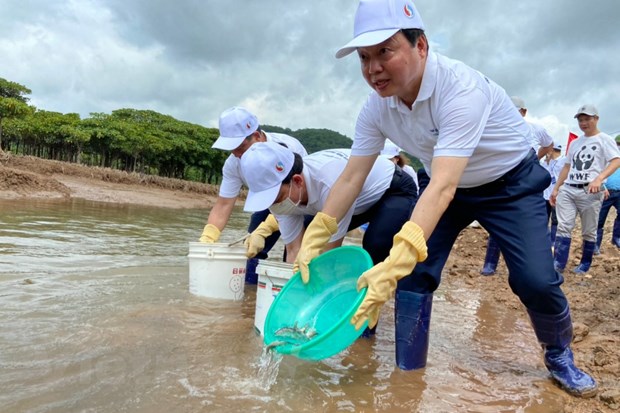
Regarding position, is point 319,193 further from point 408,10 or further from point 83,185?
point 83,185

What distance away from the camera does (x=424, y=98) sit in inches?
76.5

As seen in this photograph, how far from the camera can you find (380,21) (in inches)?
70.4

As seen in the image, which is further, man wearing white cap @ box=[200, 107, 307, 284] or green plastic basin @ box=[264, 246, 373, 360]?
man wearing white cap @ box=[200, 107, 307, 284]

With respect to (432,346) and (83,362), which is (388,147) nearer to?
(432,346)

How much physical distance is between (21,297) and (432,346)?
107 inches

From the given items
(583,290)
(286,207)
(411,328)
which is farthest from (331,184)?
(583,290)

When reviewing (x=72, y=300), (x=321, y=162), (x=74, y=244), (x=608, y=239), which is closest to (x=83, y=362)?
(x=72, y=300)

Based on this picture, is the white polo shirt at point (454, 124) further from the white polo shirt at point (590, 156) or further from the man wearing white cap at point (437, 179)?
the white polo shirt at point (590, 156)

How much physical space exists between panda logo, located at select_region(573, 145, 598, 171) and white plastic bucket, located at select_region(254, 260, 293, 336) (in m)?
4.10

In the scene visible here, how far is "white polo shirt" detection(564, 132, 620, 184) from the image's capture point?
507cm

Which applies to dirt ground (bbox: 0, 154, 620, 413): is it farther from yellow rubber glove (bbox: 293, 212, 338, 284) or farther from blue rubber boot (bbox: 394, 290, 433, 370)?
yellow rubber glove (bbox: 293, 212, 338, 284)

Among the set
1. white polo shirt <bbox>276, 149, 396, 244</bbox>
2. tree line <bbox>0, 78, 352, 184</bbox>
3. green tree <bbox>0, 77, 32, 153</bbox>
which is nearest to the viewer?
white polo shirt <bbox>276, 149, 396, 244</bbox>

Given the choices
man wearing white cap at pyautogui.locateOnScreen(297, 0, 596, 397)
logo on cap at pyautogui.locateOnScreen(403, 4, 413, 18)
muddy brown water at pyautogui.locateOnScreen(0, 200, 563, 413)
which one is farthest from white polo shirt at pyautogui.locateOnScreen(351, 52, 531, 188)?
muddy brown water at pyautogui.locateOnScreen(0, 200, 563, 413)

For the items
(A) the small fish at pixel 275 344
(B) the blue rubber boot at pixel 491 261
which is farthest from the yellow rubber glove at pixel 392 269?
(B) the blue rubber boot at pixel 491 261
